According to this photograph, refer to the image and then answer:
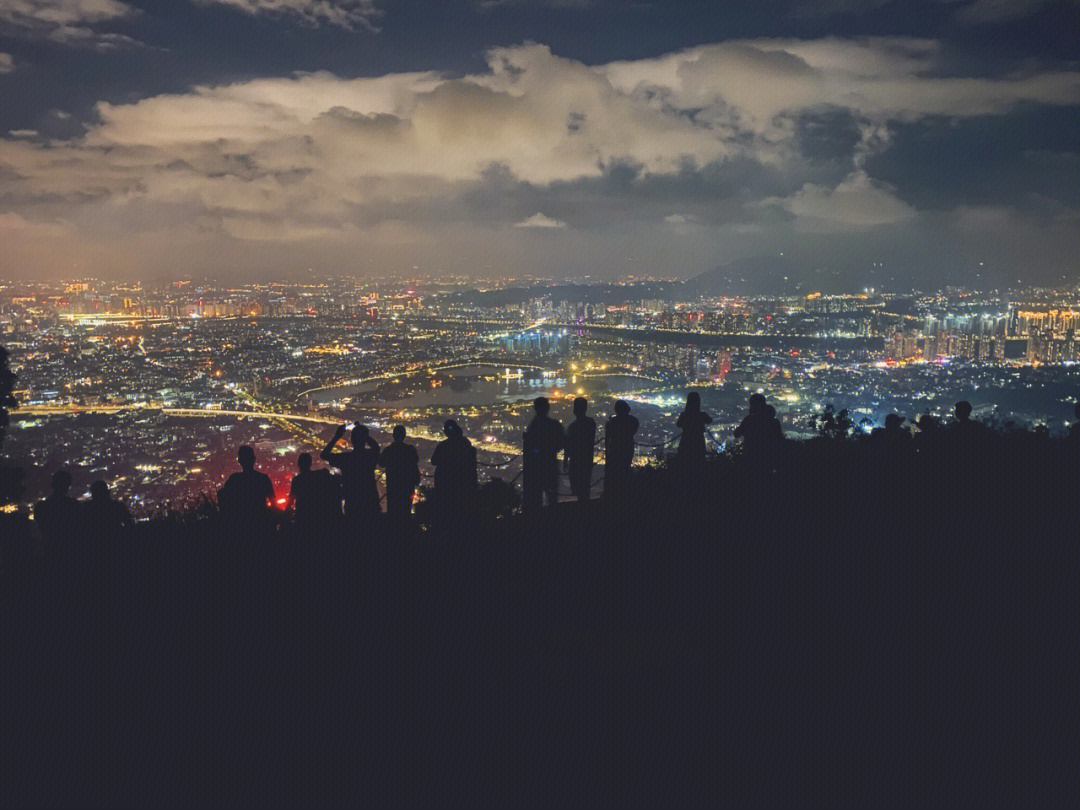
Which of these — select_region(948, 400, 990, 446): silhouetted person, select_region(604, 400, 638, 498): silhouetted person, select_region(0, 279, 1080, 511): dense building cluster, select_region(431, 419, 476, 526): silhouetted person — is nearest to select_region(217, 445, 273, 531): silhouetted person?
select_region(431, 419, 476, 526): silhouetted person

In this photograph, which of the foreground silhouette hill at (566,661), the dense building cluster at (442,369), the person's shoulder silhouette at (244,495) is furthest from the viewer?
the dense building cluster at (442,369)

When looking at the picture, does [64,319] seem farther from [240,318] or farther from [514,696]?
[514,696]

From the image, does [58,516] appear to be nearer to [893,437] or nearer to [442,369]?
[893,437]

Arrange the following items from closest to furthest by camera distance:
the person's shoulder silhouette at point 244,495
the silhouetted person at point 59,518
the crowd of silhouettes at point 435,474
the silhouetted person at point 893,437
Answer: the silhouetted person at point 59,518 < the crowd of silhouettes at point 435,474 < the person's shoulder silhouette at point 244,495 < the silhouetted person at point 893,437

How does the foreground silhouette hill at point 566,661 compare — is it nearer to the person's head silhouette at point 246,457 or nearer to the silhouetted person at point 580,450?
the silhouetted person at point 580,450

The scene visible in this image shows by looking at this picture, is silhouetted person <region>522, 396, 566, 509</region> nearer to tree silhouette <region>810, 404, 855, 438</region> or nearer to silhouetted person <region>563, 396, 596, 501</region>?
silhouetted person <region>563, 396, 596, 501</region>

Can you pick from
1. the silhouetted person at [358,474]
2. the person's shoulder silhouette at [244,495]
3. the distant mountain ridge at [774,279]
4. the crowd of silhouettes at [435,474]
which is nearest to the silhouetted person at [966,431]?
the crowd of silhouettes at [435,474]
